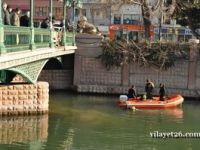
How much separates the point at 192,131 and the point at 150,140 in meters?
2.73

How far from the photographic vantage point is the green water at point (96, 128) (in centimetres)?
2103

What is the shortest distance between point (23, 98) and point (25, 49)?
4.22m

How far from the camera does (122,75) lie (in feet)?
119

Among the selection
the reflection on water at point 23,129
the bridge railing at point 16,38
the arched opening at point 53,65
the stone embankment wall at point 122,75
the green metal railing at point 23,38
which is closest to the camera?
the green metal railing at point 23,38

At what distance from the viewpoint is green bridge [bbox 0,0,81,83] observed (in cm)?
1785

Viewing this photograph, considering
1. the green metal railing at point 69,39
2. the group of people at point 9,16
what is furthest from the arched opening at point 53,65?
the group of people at point 9,16

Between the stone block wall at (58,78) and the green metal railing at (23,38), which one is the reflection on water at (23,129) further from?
the stone block wall at (58,78)

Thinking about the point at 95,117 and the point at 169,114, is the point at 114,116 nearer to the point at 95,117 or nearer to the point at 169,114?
the point at 95,117

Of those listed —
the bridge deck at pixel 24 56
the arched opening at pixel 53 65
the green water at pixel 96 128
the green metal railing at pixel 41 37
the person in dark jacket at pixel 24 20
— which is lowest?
the green water at pixel 96 128

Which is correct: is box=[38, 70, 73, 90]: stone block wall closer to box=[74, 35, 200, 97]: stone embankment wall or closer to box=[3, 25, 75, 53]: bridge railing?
box=[74, 35, 200, 97]: stone embankment wall

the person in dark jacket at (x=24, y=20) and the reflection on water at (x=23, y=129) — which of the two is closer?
the reflection on water at (x=23, y=129)

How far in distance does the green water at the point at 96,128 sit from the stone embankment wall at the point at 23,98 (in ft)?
1.26

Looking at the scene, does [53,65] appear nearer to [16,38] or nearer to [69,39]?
[69,39]

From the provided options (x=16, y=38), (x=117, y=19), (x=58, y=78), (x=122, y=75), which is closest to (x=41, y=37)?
(x=16, y=38)
